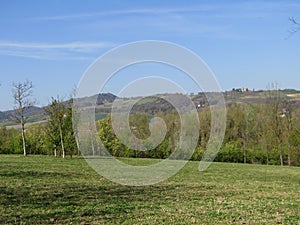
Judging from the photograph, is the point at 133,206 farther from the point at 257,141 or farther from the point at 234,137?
the point at 234,137

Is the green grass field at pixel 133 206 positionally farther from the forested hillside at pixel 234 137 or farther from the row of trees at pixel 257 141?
the row of trees at pixel 257 141

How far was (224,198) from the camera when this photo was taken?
1627 centimetres

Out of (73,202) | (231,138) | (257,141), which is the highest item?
(231,138)

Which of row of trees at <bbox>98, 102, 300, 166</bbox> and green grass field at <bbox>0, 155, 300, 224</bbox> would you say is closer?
green grass field at <bbox>0, 155, 300, 224</bbox>

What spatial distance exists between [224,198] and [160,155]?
43.5m

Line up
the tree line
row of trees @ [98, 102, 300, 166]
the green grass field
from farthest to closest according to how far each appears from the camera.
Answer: row of trees @ [98, 102, 300, 166], the tree line, the green grass field

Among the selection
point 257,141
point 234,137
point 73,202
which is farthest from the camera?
point 234,137

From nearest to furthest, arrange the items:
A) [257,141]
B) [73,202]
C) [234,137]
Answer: [73,202]
[257,141]
[234,137]

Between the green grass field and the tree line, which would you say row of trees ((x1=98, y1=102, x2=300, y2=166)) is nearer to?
the tree line

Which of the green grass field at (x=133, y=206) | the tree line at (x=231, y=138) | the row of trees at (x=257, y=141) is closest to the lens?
the green grass field at (x=133, y=206)

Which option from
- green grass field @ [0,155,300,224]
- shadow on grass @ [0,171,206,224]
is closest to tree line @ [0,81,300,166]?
shadow on grass @ [0,171,206,224]

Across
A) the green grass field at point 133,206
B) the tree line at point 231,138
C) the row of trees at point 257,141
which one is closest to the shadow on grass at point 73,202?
the green grass field at point 133,206

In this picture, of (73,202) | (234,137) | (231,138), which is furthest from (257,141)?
(73,202)

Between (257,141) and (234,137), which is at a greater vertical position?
(234,137)
